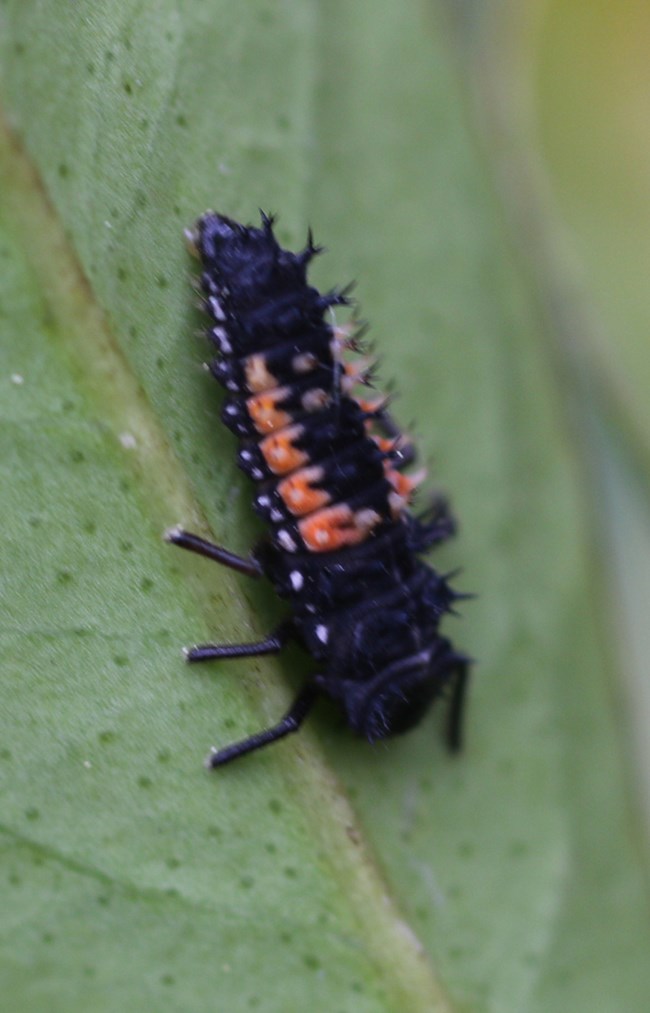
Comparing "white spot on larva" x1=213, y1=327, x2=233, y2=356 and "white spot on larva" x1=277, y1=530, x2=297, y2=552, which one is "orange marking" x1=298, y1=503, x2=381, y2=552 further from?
"white spot on larva" x1=213, y1=327, x2=233, y2=356

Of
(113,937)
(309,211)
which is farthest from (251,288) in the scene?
(113,937)

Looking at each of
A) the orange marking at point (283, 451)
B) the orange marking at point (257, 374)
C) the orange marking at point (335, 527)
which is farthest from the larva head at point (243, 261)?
the orange marking at point (335, 527)

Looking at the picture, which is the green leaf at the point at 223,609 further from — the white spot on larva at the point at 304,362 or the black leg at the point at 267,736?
the white spot on larva at the point at 304,362

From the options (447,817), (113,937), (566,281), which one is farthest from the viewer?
(566,281)

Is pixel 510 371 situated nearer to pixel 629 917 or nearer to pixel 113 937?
pixel 629 917

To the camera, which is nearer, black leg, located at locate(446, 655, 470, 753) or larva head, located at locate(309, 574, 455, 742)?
larva head, located at locate(309, 574, 455, 742)

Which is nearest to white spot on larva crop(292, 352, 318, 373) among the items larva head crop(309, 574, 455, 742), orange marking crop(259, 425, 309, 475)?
orange marking crop(259, 425, 309, 475)

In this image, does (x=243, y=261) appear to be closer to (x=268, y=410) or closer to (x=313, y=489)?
(x=268, y=410)
